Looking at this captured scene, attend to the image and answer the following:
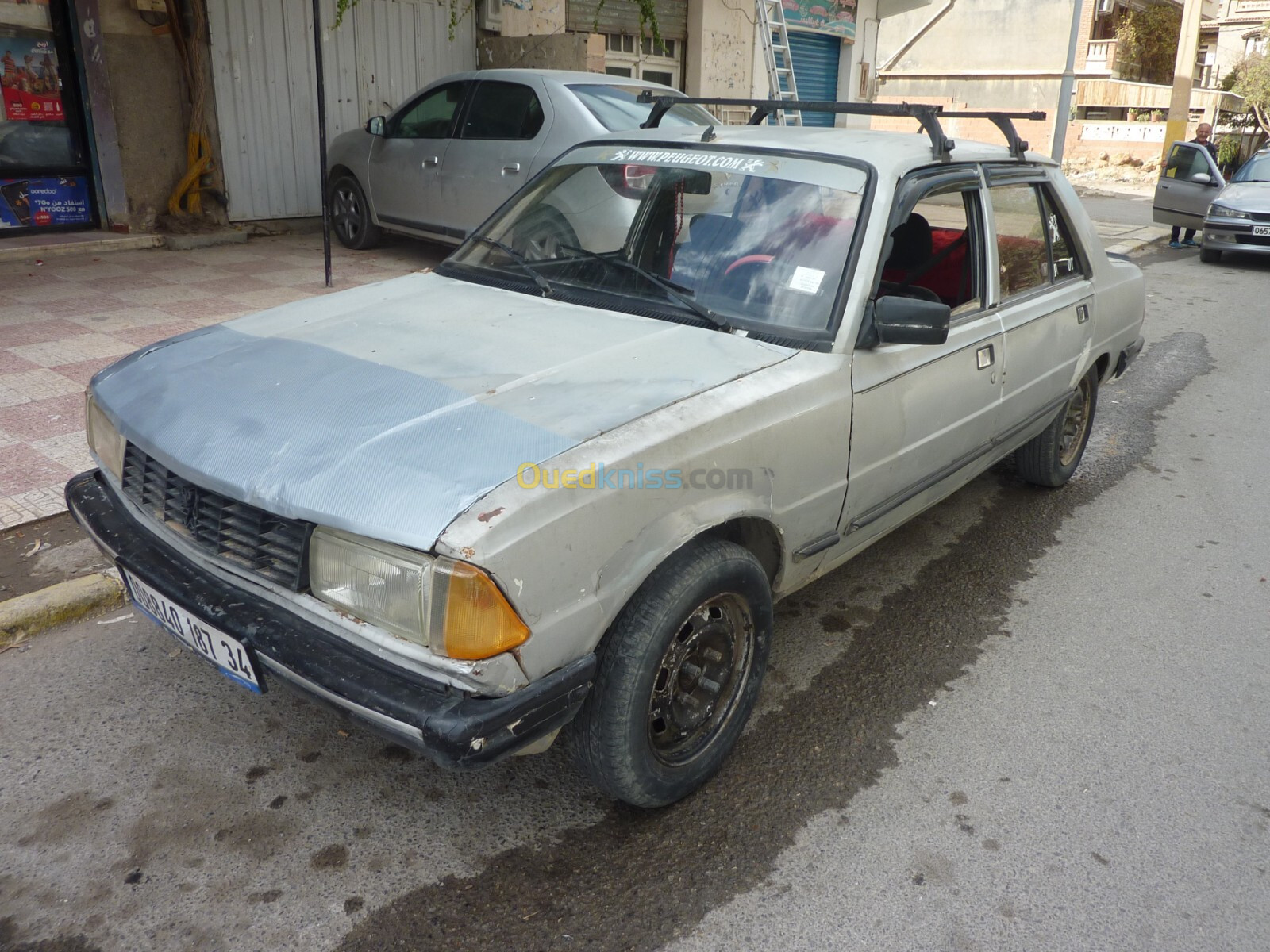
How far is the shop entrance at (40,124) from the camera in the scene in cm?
880

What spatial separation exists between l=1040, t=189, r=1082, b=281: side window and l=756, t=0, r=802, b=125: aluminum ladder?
31.4 ft

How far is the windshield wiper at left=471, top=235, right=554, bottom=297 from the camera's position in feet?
11.3

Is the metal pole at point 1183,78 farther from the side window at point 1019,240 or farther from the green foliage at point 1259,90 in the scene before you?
the side window at point 1019,240

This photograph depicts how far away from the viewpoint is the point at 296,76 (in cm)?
1035

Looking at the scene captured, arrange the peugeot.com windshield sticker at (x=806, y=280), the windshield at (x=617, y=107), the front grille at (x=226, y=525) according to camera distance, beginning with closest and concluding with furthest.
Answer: the front grille at (x=226, y=525), the peugeot.com windshield sticker at (x=806, y=280), the windshield at (x=617, y=107)

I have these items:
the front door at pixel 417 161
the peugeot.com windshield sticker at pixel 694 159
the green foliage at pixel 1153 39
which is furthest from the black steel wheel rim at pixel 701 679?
the green foliage at pixel 1153 39

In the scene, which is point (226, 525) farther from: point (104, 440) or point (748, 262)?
point (748, 262)

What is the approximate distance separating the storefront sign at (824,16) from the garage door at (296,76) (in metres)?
6.30

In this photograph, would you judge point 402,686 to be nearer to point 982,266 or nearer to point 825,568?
point 825,568

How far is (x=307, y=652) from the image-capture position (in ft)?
7.49

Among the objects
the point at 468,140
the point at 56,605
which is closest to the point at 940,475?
the point at 56,605

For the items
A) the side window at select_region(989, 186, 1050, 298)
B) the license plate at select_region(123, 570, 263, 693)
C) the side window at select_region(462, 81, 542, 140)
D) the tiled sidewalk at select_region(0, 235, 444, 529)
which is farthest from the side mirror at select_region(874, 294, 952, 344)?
the side window at select_region(462, 81, 542, 140)

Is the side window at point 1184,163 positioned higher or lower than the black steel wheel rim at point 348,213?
higher

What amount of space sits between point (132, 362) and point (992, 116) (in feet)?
11.0
